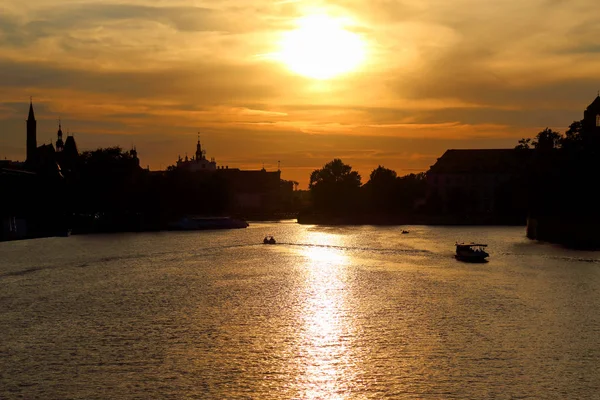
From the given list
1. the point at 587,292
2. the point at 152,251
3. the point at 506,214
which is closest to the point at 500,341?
the point at 587,292

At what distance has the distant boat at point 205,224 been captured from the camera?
161m

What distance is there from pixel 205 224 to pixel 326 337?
4983 inches

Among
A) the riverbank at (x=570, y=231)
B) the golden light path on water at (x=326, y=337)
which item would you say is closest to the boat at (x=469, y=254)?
the golden light path on water at (x=326, y=337)

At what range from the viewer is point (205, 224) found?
16625cm

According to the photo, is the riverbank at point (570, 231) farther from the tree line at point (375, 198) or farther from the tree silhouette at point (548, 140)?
the tree line at point (375, 198)

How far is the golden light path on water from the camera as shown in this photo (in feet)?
104

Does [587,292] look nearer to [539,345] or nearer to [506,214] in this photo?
[539,345]

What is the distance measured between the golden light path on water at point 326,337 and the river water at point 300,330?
104mm

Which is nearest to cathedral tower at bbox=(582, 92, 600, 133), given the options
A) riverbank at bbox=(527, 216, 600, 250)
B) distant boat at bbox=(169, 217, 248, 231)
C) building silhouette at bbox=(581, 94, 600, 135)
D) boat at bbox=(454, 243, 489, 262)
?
building silhouette at bbox=(581, 94, 600, 135)

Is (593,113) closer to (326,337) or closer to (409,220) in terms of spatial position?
(409,220)

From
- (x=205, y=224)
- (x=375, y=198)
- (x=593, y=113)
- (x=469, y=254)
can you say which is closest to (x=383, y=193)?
(x=375, y=198)

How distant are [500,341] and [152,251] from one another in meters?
66.1

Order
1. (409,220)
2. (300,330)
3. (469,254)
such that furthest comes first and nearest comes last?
(409,220) < (469,254) < (300,330)

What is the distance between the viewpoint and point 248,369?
33.9 meters
